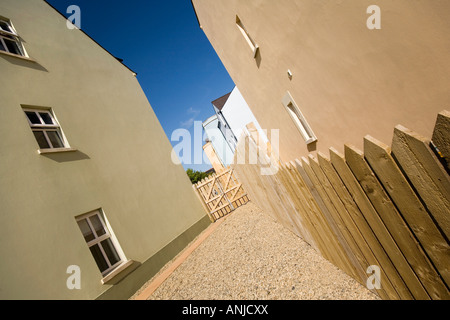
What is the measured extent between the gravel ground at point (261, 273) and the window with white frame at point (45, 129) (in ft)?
14.9

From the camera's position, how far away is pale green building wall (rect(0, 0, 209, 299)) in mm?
4691

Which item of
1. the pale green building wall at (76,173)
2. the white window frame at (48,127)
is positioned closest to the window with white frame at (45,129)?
the white window frame at (48,127)

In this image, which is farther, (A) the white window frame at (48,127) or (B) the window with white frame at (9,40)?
(B) the window with white frame at (9,40)

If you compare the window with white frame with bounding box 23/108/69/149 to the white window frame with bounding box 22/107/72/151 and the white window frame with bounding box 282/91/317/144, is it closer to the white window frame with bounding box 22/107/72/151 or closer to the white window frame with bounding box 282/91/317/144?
the white window frame with bounding box 22/107/72/151

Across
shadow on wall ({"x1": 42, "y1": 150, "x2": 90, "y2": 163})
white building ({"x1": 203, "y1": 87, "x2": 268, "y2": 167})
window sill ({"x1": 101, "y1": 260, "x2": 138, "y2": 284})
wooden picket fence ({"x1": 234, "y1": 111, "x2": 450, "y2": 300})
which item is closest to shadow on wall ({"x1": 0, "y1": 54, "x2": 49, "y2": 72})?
shadow on wall ({"x1": 42, "y1": 150, "x2": 90, "y2": 163})

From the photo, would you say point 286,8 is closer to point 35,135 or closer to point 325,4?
point 325,4

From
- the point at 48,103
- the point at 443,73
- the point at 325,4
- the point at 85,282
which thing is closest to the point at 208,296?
the point at 85,282

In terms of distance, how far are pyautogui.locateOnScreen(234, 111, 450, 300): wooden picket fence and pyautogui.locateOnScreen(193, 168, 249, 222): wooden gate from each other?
29.6ft

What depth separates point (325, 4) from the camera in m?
3.31

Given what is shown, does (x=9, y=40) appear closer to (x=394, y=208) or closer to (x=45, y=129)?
(x=45, y=129)

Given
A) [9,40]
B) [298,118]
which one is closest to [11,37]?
[9,40]

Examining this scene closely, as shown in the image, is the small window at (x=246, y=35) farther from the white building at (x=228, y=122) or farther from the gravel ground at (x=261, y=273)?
the white building at (x=228, y=122)

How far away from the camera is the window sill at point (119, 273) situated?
5.54 metres
